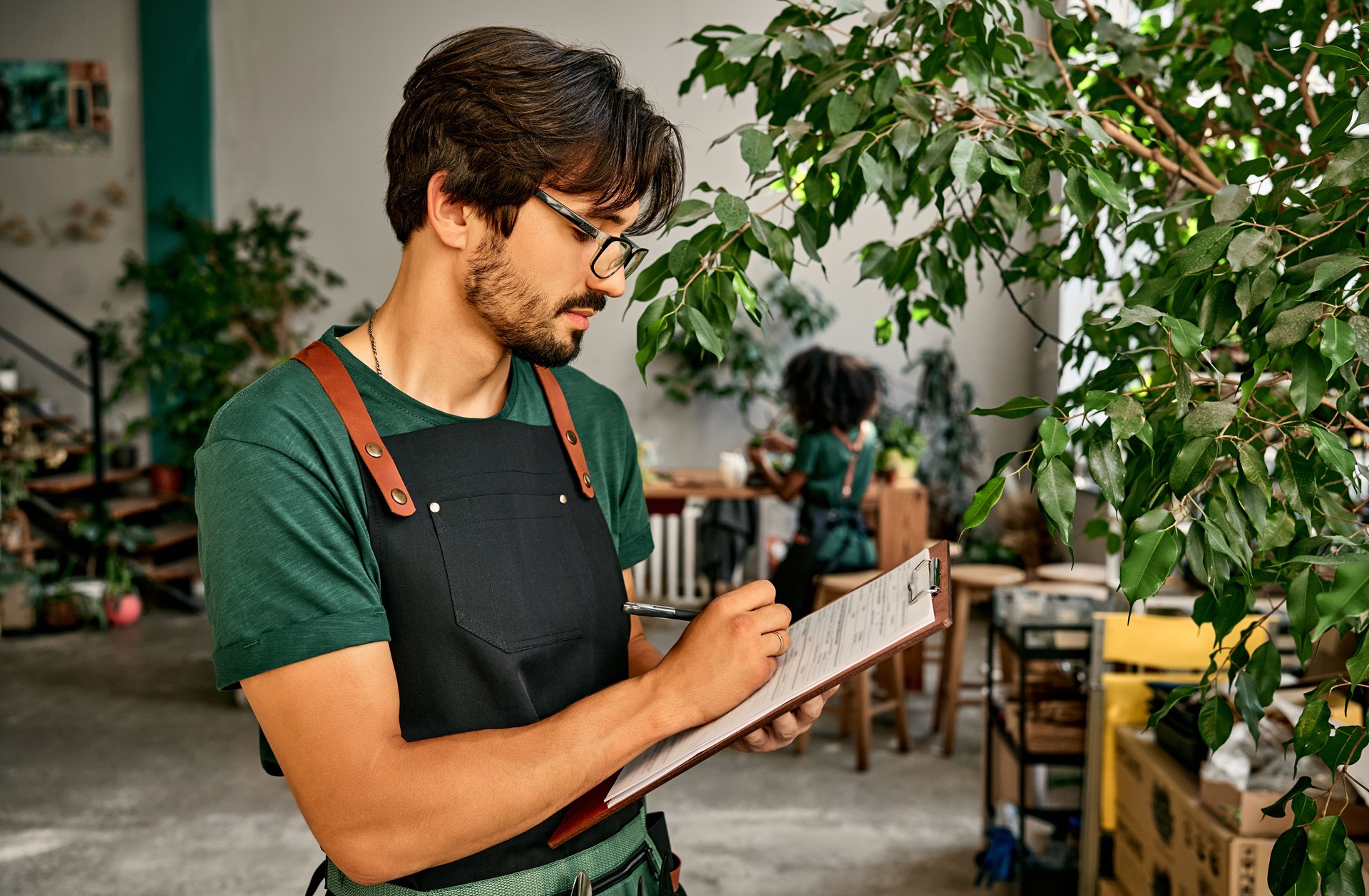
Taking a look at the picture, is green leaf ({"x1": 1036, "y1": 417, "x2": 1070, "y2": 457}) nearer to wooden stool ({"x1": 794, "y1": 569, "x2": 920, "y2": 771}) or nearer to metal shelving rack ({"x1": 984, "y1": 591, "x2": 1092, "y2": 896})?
metal shelving rack ({"x1": 984, "y1": 591, "x2": 1092, "y2": 896})

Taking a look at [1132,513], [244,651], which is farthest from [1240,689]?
[244,651]

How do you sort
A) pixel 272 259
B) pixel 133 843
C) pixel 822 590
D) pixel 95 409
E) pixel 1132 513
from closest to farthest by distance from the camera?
pixel 1132 513, pixel 133 843, pixel 822 590, pixel 95 409, pixel 272 259

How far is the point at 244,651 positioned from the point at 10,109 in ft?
29.3

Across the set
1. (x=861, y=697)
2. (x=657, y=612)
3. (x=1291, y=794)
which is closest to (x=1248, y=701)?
(x=1291, y=794)

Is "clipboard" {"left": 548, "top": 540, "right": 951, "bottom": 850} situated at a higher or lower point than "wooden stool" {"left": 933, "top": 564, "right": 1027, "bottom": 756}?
higher

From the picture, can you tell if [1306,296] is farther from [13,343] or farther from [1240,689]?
[13,343]

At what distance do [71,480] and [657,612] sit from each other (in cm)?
750

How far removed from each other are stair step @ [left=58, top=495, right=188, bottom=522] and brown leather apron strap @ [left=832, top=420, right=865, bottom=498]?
17.1 ft

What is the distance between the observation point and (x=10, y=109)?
809cm

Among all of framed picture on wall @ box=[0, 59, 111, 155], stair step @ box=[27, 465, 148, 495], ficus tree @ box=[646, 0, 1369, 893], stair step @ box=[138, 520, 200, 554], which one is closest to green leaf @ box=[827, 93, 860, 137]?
ficus tree @ box=[646, 0, 1369, 893]

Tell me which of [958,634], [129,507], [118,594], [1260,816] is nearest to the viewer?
[1260,816]

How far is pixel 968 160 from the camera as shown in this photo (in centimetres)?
111

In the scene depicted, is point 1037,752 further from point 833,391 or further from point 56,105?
point 56,105

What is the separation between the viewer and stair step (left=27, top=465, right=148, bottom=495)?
7219 millimetres
